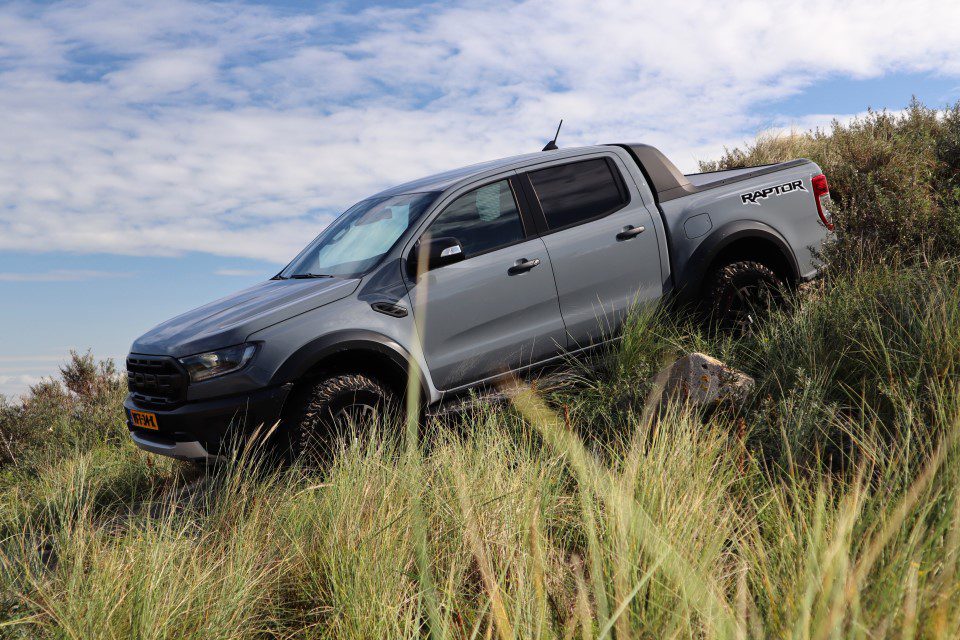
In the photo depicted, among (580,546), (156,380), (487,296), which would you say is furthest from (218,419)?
(580,546)

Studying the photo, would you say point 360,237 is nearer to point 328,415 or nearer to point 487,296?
point 487,296

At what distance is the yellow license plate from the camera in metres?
4.81

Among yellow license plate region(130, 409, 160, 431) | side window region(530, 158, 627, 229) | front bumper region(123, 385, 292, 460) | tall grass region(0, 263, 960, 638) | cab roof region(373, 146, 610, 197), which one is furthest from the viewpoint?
side window region(530, 158, 627, 229)

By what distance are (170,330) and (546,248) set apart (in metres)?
2.72

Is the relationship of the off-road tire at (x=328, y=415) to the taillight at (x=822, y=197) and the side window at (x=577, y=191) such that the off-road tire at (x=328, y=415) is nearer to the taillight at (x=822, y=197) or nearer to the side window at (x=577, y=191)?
the side window at (x=577, y=191)

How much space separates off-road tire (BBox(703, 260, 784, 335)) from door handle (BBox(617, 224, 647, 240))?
2.55 ft

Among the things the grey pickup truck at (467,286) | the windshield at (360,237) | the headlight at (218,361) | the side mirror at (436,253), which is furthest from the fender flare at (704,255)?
the headlight at (218,361)

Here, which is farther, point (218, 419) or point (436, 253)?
point (436, 253)

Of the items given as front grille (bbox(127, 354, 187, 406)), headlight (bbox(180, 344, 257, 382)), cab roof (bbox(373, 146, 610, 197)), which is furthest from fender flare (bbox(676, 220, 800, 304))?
front grille (bbox(127, 354, 187, 406))

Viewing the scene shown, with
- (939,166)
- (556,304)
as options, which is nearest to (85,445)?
(556,304)

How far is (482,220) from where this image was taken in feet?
17.9

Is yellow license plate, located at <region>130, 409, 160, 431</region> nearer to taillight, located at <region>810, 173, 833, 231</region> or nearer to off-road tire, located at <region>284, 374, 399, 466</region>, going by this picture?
off-road tire, located at <region>284, 374, 399, 466</region>

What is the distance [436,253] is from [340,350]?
893 mm

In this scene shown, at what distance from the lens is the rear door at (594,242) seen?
561cm
